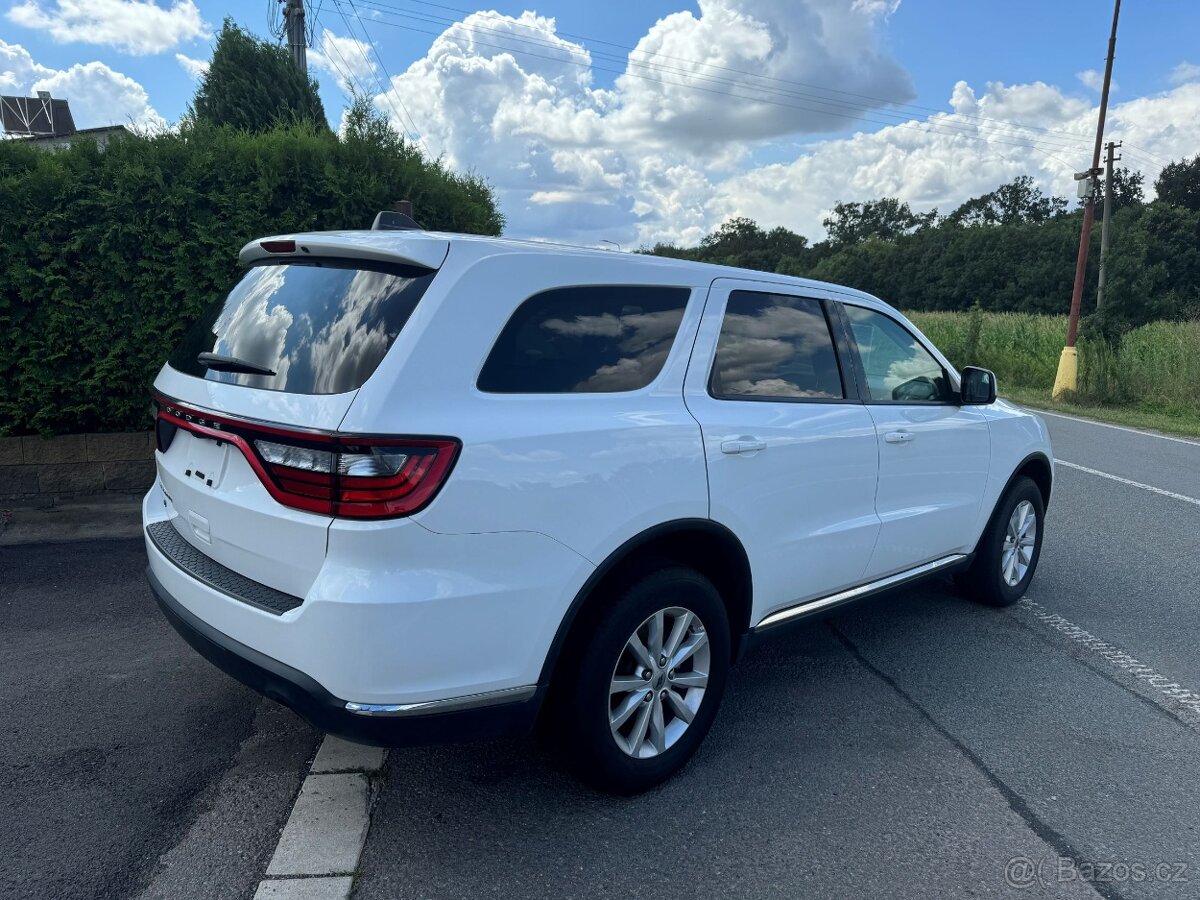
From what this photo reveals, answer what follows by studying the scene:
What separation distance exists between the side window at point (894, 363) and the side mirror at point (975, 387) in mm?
84

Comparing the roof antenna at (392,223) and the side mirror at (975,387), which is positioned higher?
the roof antenna at (392,223)

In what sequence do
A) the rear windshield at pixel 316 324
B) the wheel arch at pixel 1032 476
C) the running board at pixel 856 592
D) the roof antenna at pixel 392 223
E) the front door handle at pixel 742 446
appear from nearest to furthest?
1. the rear windshield at pixel 316 324
2. the front door handle at pixel 742 446
3. the roof antenna at pixel 392 223
4. the running board at pixel 856 592
5. the wheel arch at pixel 1032 476

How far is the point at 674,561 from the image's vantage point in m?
2.92

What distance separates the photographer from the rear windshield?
237cm

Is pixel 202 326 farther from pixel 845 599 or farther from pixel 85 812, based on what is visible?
pixel 845 599

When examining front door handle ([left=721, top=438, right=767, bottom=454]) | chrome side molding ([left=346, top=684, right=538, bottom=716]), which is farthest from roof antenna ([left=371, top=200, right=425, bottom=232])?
chrome side molding ([left=346, top=684, right=538, bottom=716])

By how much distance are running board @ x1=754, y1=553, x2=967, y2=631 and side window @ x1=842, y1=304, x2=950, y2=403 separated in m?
0.84

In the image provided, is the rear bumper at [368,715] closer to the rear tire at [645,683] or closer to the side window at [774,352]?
the rear tire at [645,683]

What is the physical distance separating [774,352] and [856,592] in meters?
1.20

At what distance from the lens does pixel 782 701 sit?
11.9ft

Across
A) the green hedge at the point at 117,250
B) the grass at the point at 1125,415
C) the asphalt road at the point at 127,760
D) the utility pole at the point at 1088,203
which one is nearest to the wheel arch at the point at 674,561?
the asphalt road at the point at 127,760

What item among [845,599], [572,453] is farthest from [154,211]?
[845,599]

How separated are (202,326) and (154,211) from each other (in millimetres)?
3577

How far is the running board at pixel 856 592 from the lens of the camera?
11.1 ft
